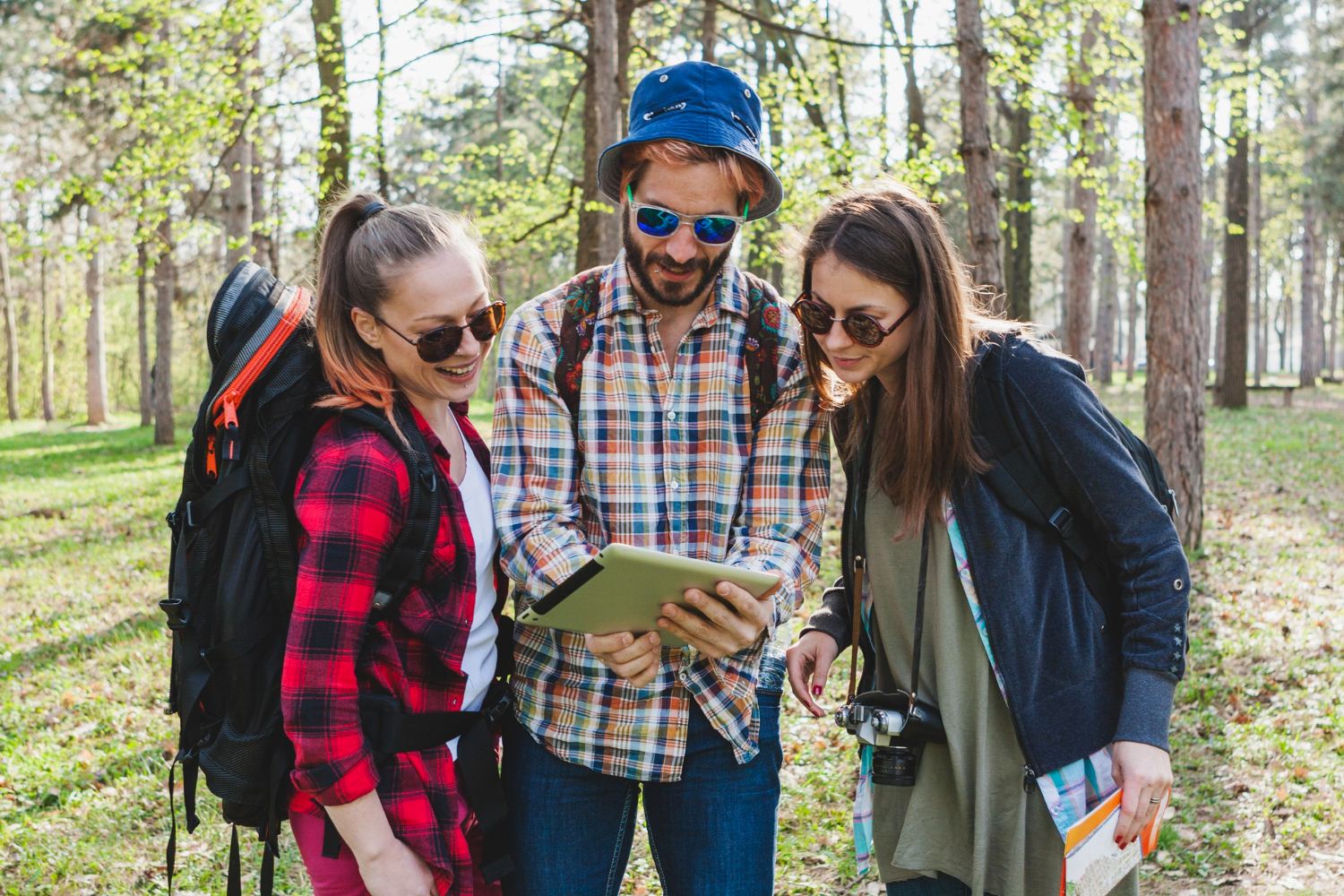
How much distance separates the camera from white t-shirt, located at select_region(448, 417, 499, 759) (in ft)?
7.07

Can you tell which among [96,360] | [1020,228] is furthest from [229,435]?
[96,360]

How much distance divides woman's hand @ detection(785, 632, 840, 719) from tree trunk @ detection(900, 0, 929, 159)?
26.1 feet

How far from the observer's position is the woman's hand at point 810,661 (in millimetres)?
2422

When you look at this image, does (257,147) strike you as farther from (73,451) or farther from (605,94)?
(73,451)

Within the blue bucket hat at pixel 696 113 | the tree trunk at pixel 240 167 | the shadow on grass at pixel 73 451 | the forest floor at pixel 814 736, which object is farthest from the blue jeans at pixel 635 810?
the shadow on grass at pixel 73 451

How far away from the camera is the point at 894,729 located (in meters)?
2.11

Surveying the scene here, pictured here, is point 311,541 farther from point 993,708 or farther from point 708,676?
point 993,708

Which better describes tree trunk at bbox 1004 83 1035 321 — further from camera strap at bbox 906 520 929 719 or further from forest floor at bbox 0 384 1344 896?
camera strap at bbox 906 520 929 719

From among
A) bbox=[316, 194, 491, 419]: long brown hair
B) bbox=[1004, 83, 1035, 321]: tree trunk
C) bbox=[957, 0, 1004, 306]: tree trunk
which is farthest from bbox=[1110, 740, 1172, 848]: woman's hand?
bbox=[1004, 83, 1035, 321]: tree trunk

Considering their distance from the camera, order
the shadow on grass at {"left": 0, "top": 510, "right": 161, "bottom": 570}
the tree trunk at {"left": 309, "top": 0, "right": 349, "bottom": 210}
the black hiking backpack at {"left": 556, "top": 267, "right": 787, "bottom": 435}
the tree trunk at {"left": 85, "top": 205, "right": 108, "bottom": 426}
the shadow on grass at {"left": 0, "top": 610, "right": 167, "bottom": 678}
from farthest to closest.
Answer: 1. the tree trunk at {"left": 85, "top": 205, "right": 108, "bottom": 426}
2. the shadow on grass at {"left": 0, "top": 510, "right": 161, "bottom": 570}
3. the tree trunk at {"left": 309, "top": 0, "right": 349, "bottom": 210}
4. the shadow on grass at {"left": 0, "top": 610, "right": 167, "bottom": 678}
5. the black hiking backpack at {"left": 556, "top": 267, "right": 787, "bottom": 435}

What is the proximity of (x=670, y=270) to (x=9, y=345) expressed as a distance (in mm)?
32331

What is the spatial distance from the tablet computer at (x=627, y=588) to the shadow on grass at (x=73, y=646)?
6319mm

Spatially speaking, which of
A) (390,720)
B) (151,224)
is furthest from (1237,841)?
(151,224)

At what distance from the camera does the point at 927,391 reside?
6.70ft
